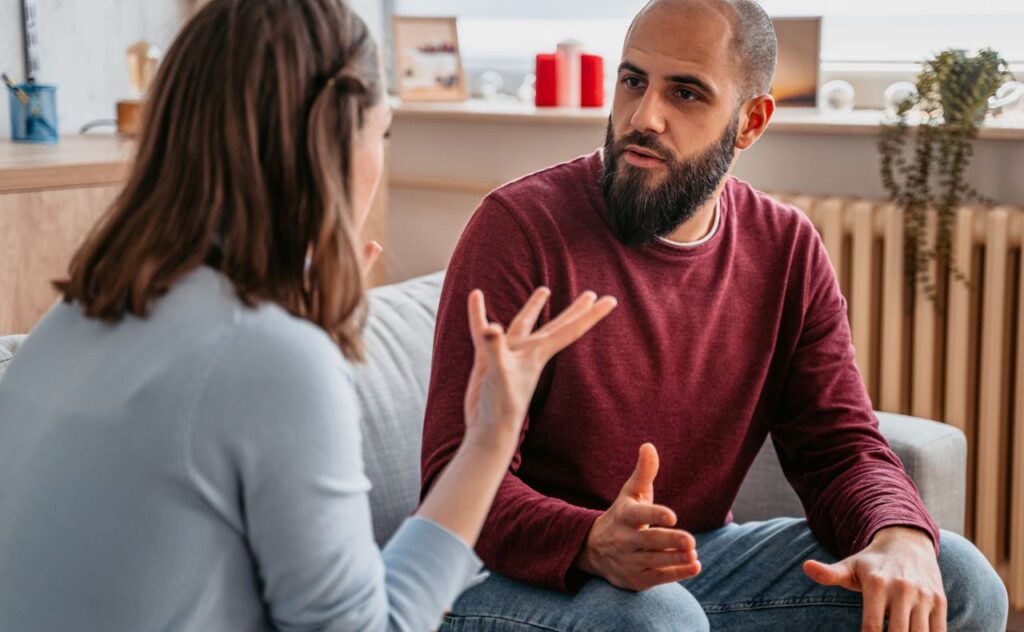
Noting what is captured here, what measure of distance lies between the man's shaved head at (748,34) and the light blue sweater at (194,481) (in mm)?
902

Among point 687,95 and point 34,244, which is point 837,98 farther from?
point 34,244

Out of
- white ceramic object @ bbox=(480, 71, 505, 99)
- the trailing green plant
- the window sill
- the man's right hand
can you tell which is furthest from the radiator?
the man's right hand

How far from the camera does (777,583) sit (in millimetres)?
1587

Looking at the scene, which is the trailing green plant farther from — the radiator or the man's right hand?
the man's right hand

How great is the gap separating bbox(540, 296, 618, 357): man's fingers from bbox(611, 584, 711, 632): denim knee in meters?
0.41

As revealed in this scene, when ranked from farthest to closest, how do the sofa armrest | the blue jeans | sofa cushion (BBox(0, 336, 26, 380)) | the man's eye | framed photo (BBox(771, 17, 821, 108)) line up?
framed photo (BBox(771, 17, 821, 108)), the sofa armrest, the man's eye, sofa cushion (BBox(0, 336, 26, 380)), the blue jeans

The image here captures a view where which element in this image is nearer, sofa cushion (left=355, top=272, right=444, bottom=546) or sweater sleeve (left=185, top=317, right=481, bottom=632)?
sweater sleeve (left=185, top=317, right=481, bottom=632)

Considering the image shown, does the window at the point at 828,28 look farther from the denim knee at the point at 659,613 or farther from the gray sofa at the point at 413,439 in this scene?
the denim knee at the point at 659,613

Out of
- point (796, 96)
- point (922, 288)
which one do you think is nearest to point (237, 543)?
point (922, 288)

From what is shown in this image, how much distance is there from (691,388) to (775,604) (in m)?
0.29

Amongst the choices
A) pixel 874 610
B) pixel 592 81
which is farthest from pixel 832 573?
pixel 592 81

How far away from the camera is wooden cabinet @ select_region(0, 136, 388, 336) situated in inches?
83.5

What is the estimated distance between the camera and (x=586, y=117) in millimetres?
2711

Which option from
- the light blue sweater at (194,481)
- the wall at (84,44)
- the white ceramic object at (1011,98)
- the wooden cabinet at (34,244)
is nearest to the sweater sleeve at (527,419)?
the light blue sweater at (194,481)
